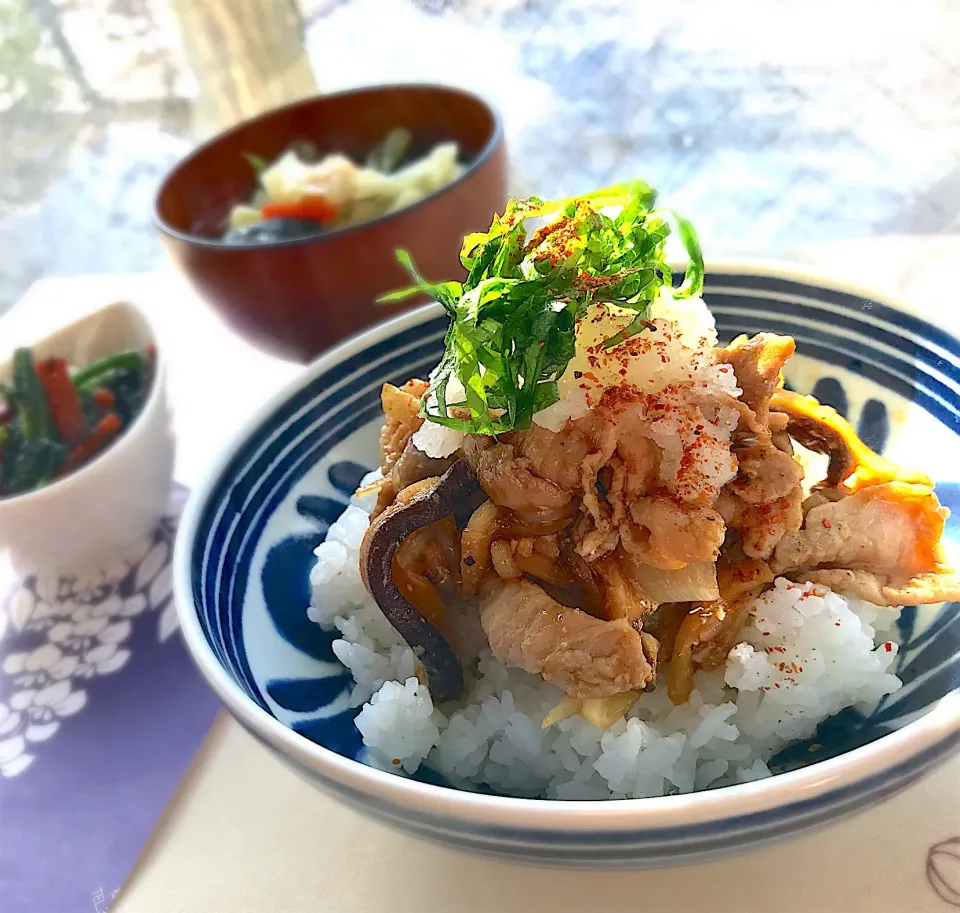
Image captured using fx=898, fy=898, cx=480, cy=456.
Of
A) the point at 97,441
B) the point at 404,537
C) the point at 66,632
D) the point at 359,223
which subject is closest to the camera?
the point at 404,537

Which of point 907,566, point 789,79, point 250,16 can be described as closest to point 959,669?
point 907,566

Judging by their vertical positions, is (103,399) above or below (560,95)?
above

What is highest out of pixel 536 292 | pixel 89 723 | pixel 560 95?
pixel 536 292

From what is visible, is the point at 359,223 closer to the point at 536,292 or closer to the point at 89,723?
the point at 536,292

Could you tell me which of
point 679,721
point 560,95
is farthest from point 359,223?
point 560,95

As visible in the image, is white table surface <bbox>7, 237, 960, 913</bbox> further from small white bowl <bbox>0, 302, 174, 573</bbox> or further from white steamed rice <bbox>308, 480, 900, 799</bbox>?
small white bowl <bbox>0, 302, 174, 573</bbox>

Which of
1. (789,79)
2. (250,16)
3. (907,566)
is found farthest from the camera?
(789,79)

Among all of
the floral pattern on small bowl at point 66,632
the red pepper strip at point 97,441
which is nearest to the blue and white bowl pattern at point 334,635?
the floral pattern on small bowl at point 66,632

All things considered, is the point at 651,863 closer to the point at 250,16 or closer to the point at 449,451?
the point at 449,451
